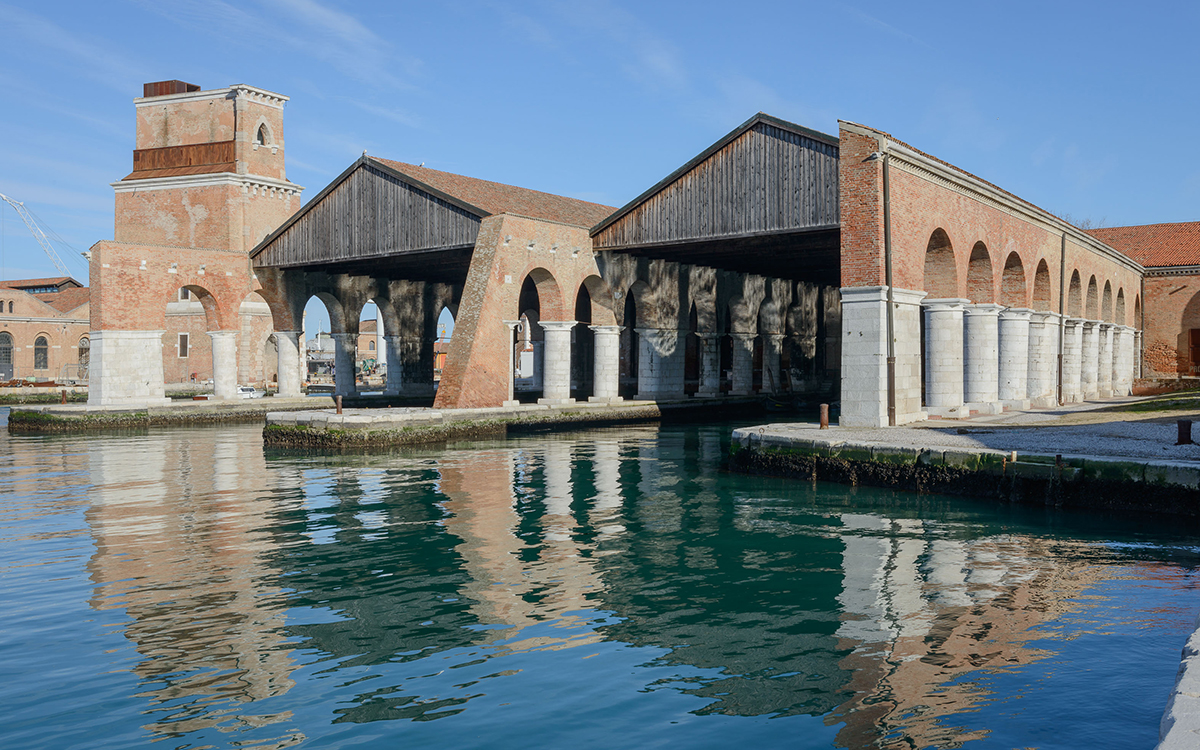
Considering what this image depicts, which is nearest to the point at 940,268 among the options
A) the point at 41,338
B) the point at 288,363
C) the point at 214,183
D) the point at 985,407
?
the point at 985,407

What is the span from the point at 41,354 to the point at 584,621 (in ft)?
222

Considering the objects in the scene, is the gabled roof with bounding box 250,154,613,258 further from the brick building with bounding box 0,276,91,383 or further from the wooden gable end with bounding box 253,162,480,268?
the brick building with bounding box 0,276,91,383

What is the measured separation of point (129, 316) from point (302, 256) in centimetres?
625

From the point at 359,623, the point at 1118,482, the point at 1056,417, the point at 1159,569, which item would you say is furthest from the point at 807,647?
the point at 1056,417

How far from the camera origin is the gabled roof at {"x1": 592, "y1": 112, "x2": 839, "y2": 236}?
23.8m

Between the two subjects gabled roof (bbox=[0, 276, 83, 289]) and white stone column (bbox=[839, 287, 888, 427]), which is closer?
white stone column (bbox=[839, 287, 888, 427])

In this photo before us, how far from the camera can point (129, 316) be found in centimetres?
3209

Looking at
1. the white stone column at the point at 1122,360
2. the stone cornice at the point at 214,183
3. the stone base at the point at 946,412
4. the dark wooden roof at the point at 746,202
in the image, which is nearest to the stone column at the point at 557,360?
the dark wooden roof at the point at 746,202

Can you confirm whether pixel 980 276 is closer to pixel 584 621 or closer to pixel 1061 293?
pixel 1061 293

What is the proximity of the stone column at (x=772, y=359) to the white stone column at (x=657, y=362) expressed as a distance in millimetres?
7424

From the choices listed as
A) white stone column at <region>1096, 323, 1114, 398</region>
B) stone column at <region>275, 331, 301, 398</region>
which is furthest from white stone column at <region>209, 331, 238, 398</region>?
white stone column at <region>1096, 323, 1114, 398</region>

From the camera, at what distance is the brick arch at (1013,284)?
27219mm

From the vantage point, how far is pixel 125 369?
105 ft

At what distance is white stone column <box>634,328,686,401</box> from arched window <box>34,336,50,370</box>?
49.2 metres
